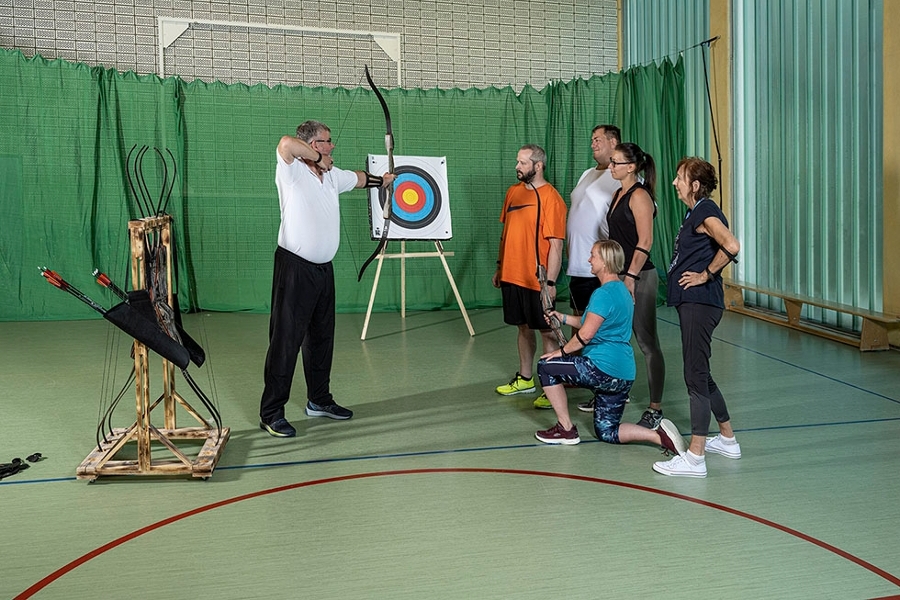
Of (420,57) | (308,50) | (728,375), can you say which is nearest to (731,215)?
(728,375)

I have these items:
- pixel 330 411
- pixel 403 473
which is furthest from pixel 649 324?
pixel 330 411

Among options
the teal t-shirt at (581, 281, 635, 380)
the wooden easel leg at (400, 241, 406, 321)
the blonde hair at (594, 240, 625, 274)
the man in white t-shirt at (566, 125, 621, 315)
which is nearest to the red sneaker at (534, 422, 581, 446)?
the teal t-shirt at (581, 281, 635, 380)

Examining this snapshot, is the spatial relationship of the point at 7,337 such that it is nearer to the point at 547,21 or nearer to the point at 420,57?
the point at 420,57

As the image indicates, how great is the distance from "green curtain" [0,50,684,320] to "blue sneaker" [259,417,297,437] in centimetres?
375

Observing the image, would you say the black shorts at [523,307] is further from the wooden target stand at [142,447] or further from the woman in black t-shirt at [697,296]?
the wooden target stand at [142,447]

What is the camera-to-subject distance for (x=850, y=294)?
601cm

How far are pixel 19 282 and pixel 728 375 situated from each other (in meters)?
5.57

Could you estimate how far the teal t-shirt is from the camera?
3477 millimetres

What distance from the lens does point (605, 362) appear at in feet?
11.6

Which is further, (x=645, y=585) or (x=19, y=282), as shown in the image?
(x=19, y=282)

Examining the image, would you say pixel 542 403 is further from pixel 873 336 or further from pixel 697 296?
pixel 873 336

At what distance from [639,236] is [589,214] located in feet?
1.50

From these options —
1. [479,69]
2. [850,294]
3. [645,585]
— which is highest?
[479,69]

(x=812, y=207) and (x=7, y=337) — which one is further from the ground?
(x=812, y=207)
